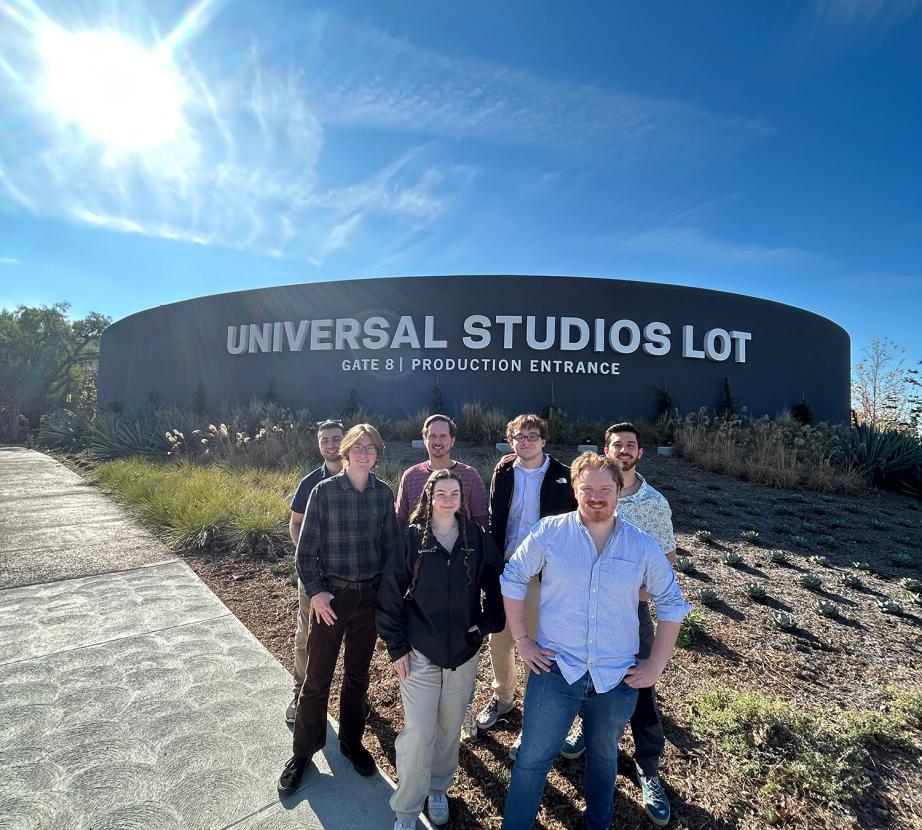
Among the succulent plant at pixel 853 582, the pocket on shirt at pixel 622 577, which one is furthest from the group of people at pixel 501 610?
the succulent plant at pixel 853 582

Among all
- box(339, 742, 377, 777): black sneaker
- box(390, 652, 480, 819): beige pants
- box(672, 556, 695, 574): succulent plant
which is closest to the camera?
box(390, 652, 480, 819): beige pants

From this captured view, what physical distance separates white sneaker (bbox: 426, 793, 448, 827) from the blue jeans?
35 centimetres

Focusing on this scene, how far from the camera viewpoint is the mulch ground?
221 centimetres

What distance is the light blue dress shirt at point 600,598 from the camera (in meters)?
1.86

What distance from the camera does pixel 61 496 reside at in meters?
8.38

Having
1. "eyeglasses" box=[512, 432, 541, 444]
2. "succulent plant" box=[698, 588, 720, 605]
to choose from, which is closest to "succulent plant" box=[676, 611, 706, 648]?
"succulent plant" box=[698, 588, 720, 605]

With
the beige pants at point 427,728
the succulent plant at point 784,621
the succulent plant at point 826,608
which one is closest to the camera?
the beige pants at point 427,728

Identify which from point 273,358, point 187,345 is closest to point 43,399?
point 187,345

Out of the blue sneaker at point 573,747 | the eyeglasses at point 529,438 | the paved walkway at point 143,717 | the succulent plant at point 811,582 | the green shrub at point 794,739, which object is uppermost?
the eyeglasses at point 529,438

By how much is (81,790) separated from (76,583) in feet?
9.87

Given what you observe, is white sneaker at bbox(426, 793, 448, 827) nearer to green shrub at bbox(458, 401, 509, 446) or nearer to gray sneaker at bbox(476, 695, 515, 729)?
gray sneaker at bbox(476, 695, 515, 729)

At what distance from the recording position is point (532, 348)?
13.6 metres

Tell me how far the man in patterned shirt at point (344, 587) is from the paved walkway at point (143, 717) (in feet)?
0.70

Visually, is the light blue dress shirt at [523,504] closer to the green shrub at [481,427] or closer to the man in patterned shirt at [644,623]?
the man in patterned shirt at [644,623]
